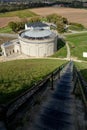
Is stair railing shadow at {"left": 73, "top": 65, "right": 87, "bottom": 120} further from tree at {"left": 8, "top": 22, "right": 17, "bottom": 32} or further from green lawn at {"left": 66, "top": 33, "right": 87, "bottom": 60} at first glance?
tree at {"left": 8, "top": 22, "right": 17, "bottom": 32}

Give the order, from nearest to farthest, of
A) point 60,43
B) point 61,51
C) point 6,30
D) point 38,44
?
1. point 38,44
2. point 61,51
3. point 60,43
4. point 6,30

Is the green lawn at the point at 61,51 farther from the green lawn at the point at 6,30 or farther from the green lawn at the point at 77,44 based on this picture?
the green lawn at the point at 6,30

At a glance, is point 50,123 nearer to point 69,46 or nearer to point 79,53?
point 79,53

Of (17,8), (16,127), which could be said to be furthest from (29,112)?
(17,8)

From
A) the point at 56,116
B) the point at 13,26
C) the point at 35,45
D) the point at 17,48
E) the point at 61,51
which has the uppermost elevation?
the point at 56,116

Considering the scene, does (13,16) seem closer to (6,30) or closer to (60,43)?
(6,30)

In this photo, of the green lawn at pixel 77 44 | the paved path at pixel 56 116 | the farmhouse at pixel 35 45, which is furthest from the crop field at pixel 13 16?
the paved path at pixel 56 116

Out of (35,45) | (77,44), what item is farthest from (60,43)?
(35,45)

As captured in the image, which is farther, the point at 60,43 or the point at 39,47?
the point at 60,43

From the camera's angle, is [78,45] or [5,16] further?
[5,16]
